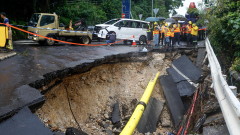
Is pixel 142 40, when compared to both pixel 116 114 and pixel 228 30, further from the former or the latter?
pixel 116 114

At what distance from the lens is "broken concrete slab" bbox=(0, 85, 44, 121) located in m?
3.55

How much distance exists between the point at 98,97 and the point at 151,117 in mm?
1630

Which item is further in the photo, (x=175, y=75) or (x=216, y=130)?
(x=175, y=75)

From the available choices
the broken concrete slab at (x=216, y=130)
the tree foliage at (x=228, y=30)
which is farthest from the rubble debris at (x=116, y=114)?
the tree foliage at (x=228, y=30)

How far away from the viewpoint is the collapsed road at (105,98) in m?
4.07

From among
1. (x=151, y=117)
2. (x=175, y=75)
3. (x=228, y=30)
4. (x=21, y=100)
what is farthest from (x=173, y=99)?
(x=21, y=100)

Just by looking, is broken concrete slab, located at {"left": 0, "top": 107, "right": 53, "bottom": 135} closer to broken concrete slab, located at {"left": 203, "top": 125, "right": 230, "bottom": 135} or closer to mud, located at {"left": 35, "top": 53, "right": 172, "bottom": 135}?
mud, located at {"left": 35, "top": 53, "right": 172, "bottom": 135}

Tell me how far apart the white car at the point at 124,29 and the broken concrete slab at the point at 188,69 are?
8422mm

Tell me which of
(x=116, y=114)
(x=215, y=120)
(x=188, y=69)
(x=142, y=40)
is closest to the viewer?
(x=215, y=120)

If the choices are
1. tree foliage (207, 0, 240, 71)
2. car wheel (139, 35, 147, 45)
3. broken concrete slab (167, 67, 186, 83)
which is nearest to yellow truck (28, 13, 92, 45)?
car wheel (139, 35, 147, 45)

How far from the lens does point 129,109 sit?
23.5ft

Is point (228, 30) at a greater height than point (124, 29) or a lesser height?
lesser

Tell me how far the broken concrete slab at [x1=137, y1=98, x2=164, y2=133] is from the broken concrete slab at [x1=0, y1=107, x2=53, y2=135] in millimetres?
3293

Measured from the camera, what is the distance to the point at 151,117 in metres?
6.71
